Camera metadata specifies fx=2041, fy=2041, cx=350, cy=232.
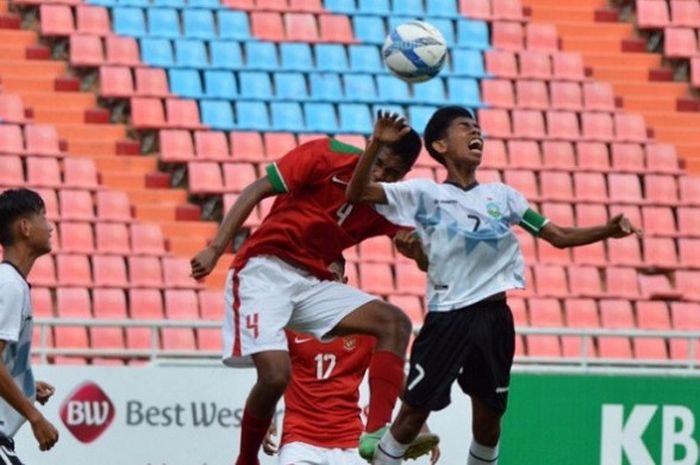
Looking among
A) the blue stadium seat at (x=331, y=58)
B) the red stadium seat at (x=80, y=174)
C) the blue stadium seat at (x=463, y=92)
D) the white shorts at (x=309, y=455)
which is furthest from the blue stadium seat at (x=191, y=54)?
the white shorts at (x=309, y=455)

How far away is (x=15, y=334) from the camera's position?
763cm

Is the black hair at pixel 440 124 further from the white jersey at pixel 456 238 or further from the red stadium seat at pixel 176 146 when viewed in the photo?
the red stadium seat at pixel 176 146

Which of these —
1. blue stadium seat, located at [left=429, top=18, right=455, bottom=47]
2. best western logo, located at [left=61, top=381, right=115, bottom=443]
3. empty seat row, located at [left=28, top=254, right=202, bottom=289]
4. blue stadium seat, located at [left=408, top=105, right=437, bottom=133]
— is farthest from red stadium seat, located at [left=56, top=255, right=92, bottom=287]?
blue stadium seat, located at [left=429, top=18, right=455, bottom=47]

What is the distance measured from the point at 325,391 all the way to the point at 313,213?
100 cm

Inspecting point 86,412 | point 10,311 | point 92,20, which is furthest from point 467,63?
point 10,311

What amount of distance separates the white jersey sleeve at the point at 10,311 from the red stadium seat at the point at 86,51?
33.4 feet

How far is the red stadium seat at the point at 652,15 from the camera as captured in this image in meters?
19.5

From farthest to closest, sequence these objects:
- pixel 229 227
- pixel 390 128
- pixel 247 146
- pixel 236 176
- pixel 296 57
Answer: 1. pixel 296 57
2. pixel 247 146
3. pixel 236 176
4. pixel 229 227
5. pixel 390 128

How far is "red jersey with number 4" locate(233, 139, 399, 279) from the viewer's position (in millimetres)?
8703

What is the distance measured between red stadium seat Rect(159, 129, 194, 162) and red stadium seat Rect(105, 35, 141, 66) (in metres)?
0.83

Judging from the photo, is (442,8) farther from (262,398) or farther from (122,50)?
(262,398)

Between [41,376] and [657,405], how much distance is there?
3.63 metres

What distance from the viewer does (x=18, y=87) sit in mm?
17625

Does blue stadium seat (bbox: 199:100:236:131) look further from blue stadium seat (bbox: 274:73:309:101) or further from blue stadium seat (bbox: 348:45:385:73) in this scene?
blue stadium seat (bbox: 348:45:385:73)
